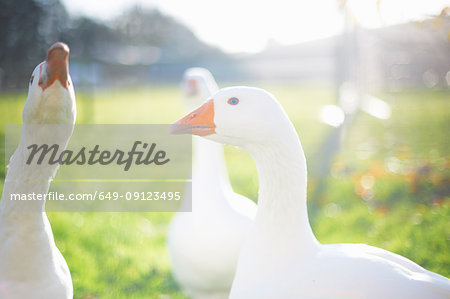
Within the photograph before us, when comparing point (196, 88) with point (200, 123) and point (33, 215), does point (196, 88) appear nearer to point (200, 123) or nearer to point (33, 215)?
point (200, 123)

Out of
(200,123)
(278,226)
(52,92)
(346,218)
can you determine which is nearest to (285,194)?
(278,226)

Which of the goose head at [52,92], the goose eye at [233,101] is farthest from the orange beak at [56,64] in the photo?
the goose eye at [233,101]

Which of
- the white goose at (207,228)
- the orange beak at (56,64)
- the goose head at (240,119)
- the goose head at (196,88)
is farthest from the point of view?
the goose head at (196,88)

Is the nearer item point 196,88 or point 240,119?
point 240,119

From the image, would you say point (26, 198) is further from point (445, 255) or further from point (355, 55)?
point (355, 55)

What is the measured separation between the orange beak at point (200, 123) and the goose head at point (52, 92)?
53cm

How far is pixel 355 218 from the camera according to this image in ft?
15.0

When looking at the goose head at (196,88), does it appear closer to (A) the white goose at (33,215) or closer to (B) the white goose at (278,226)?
(B) the white goose at (278,226)

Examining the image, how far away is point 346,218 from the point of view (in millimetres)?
4574

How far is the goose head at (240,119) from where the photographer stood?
6.26 ft

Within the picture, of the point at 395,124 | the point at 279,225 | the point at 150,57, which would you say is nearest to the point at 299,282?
the point at 279,225

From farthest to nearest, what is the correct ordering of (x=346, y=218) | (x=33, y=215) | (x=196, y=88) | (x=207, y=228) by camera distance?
(x=346, y=218), (x=196, y=88), (x=207, y=228), (x=33, y=215)

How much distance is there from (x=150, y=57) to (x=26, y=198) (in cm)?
2837

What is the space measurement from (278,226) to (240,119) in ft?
1.82
